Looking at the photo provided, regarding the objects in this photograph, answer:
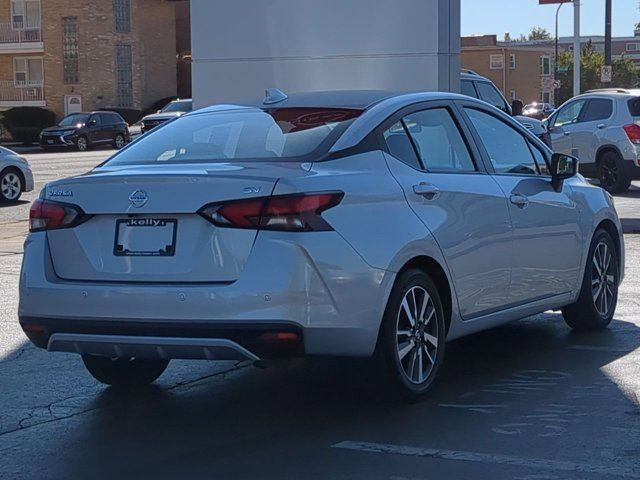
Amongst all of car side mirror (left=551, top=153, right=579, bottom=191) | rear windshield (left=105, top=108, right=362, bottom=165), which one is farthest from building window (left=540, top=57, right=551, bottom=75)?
rear windshield (left=105, top=108, right=362, bottom=165)

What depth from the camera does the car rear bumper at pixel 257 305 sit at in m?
6.06

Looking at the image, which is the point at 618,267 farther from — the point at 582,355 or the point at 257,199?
the point at 257,199

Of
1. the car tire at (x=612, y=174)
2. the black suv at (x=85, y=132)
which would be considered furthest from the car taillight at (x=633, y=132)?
the black suv at (x=85, y=132)

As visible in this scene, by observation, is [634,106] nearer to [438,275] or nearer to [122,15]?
[438,275]

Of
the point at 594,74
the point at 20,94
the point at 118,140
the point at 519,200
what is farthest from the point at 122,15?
the point at 519,200

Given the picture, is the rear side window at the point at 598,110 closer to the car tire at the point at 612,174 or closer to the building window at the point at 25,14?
the car tire at the point at 612,174

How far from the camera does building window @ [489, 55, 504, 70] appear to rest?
98.8m

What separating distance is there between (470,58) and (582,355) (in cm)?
9278

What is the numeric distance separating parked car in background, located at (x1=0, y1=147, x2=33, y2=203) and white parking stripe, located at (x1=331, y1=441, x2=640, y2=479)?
17109 mm

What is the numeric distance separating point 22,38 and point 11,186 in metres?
43.9

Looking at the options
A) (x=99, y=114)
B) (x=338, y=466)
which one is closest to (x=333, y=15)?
(x=338, y=466)

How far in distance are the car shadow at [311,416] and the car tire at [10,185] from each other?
49.4 feet

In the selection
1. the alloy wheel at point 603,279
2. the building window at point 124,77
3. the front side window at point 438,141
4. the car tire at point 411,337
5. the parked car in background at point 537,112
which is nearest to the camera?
the car tire at point 411,337

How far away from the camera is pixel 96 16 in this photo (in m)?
63.4
